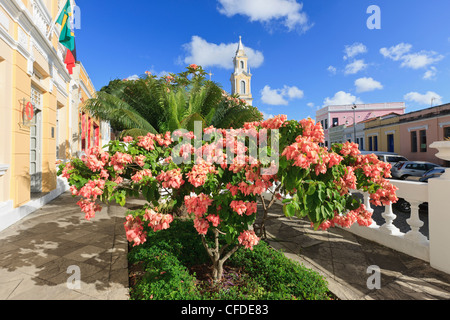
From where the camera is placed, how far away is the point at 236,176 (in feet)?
7.16

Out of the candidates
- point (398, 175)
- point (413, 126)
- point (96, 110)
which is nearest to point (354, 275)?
point (96, 110)

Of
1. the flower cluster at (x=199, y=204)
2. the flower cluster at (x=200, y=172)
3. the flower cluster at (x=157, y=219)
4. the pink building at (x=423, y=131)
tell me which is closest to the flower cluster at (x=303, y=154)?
the flower cluster at (x=200, y=172)

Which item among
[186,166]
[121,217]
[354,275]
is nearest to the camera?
[186,166]

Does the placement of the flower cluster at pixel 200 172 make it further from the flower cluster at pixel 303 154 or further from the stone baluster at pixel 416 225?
the stone baluster at pixel 416 225

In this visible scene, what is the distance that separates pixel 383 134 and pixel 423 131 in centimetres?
491

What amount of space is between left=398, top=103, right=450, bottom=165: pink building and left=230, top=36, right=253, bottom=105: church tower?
2589 cm

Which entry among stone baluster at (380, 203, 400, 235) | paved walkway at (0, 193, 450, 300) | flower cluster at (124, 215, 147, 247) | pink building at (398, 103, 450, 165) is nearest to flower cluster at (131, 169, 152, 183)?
flower cluster at (124, 215, 147, 247)

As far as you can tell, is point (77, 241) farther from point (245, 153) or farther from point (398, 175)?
point (398, 175)

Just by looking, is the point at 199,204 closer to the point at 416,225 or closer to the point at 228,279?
the point at 228,279

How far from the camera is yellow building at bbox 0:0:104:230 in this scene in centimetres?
492

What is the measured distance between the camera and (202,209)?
82.9 inches

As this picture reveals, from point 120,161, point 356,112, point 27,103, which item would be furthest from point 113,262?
point 356,112

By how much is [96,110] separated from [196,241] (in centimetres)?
495
